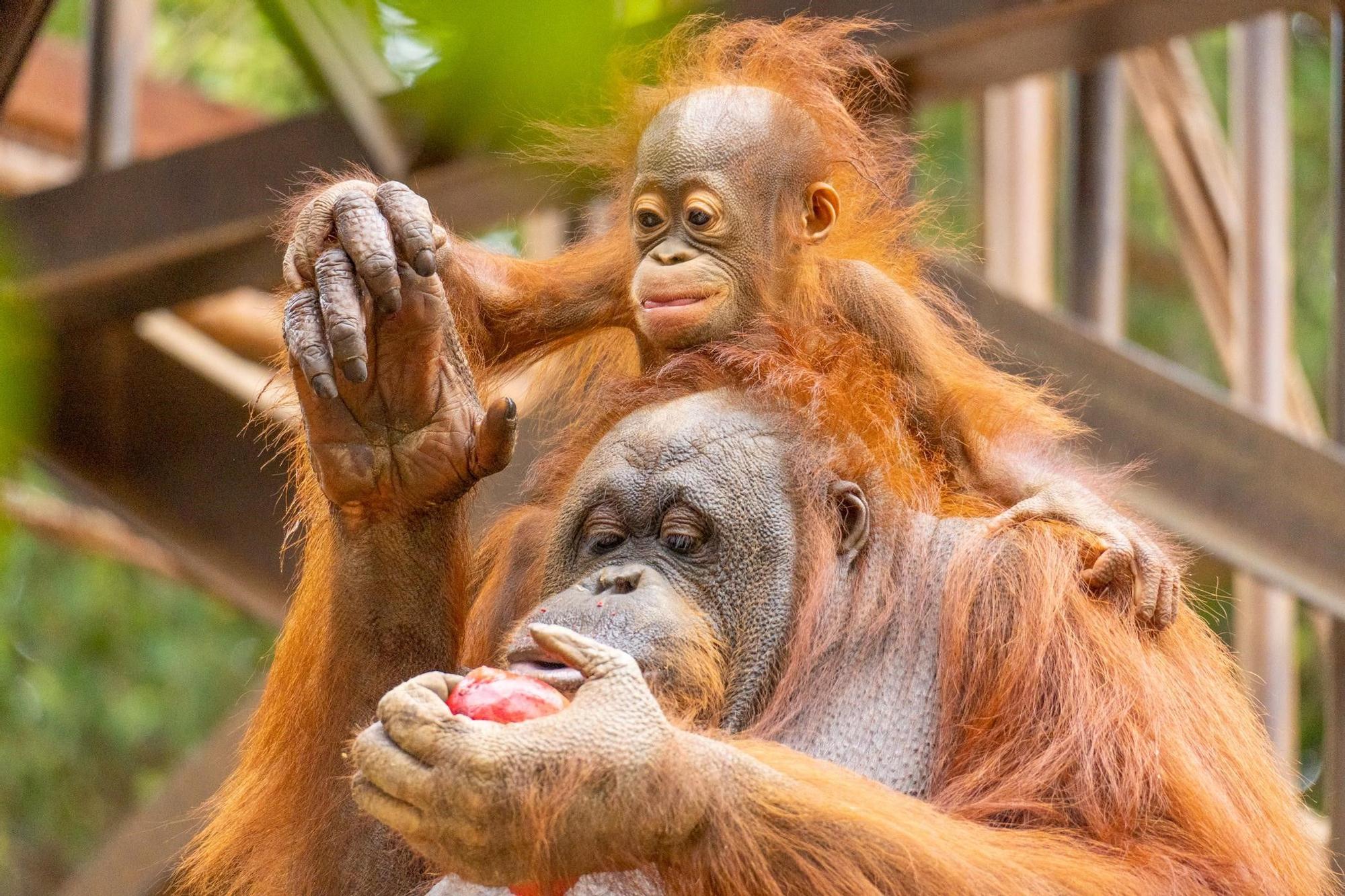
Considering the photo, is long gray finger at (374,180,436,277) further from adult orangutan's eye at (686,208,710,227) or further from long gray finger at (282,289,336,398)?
adult orangutan's eye at (686,208,710,227)

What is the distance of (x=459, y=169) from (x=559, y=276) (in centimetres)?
109

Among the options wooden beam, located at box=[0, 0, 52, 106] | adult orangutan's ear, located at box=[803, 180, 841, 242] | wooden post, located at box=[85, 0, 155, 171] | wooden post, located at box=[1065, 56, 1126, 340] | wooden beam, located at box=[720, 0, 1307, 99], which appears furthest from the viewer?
wooden post, located at box=[1065, 56, 1126, 340]

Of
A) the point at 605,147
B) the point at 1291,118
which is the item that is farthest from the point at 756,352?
the point at 1291,118

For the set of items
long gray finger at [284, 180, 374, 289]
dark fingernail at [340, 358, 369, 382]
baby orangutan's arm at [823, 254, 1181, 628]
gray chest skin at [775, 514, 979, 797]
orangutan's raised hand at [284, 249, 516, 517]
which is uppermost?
long gray finger at [284, 180, 374, 289]

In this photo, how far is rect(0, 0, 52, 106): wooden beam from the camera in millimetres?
1949

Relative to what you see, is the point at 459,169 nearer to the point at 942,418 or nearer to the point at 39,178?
the point at 942,418

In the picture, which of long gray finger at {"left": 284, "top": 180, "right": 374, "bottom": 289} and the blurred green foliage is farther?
the blurred green foliage


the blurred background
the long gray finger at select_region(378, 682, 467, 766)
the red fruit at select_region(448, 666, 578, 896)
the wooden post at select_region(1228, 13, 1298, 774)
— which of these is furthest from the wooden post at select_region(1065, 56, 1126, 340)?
the long gray finger at select_region(378, 682, 467, 766)

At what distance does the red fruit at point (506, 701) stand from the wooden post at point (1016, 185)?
4.17m

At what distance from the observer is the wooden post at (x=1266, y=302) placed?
15.0 feet

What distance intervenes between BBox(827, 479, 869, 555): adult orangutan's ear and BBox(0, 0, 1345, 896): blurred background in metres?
0.62

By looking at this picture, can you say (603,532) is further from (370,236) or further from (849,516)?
(370,236)

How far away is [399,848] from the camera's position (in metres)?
2.28

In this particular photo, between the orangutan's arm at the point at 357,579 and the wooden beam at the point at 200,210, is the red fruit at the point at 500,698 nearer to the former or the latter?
the orangutan's arm at the point at 357,579
